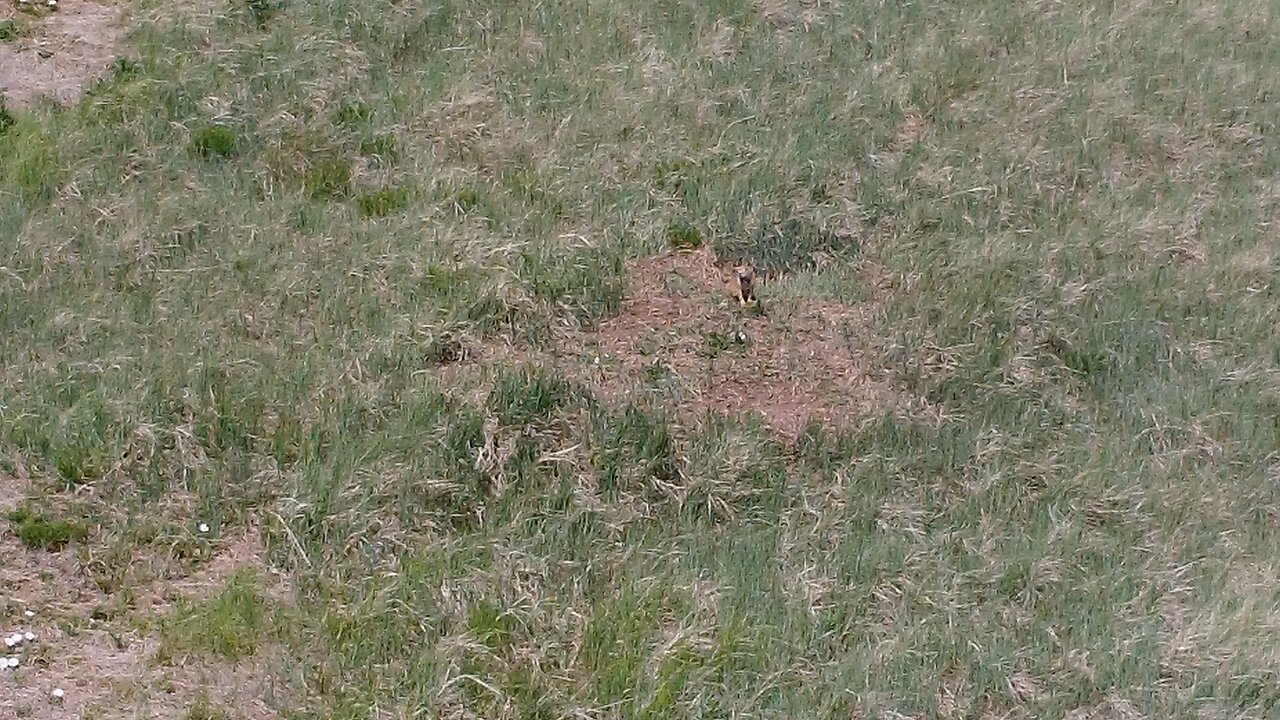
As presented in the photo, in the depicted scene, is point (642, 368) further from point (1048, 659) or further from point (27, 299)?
point (27, 299)

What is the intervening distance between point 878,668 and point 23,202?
364 cm

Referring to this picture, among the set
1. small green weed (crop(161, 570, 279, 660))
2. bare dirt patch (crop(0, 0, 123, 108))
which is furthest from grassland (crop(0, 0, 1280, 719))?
bare dirt patch (crop(0, 0, 123, 108))

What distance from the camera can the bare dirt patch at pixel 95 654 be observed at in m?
3.27

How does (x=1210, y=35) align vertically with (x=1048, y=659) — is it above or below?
above

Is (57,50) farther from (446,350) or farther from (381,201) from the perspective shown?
(446,350)

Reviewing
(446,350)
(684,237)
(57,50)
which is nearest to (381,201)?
(446,350)

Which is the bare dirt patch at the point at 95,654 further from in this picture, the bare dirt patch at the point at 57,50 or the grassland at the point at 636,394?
the bare dirt patch at the point at 57,50

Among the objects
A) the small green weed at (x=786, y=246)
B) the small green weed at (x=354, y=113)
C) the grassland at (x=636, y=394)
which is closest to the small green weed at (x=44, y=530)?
the grassland at (x=636, y=394)

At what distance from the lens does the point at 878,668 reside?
11.5ft

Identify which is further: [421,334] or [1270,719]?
[421,334]

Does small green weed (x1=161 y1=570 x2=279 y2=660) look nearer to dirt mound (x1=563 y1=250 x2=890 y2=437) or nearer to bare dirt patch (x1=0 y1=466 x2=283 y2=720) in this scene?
bare dirt patch (x1=0 y1=466 x2=283 y2=720)

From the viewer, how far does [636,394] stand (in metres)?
4.45

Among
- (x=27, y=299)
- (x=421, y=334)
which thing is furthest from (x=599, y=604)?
(x=27, y=299)

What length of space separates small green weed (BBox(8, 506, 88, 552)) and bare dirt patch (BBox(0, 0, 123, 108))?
260cm
